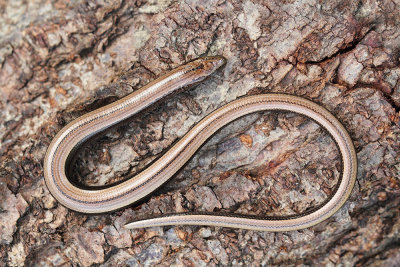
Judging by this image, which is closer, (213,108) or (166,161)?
(166,161)

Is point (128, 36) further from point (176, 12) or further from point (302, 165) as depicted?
point (302, 165)

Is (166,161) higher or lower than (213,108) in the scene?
lower

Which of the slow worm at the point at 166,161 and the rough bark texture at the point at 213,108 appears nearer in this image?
the rough bark texture at the point at 213,108

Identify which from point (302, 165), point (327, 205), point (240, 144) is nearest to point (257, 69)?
point (240, 144)

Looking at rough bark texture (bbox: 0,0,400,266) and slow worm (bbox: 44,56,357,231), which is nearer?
rough bark texture (bbox: 0,0,400,266)
